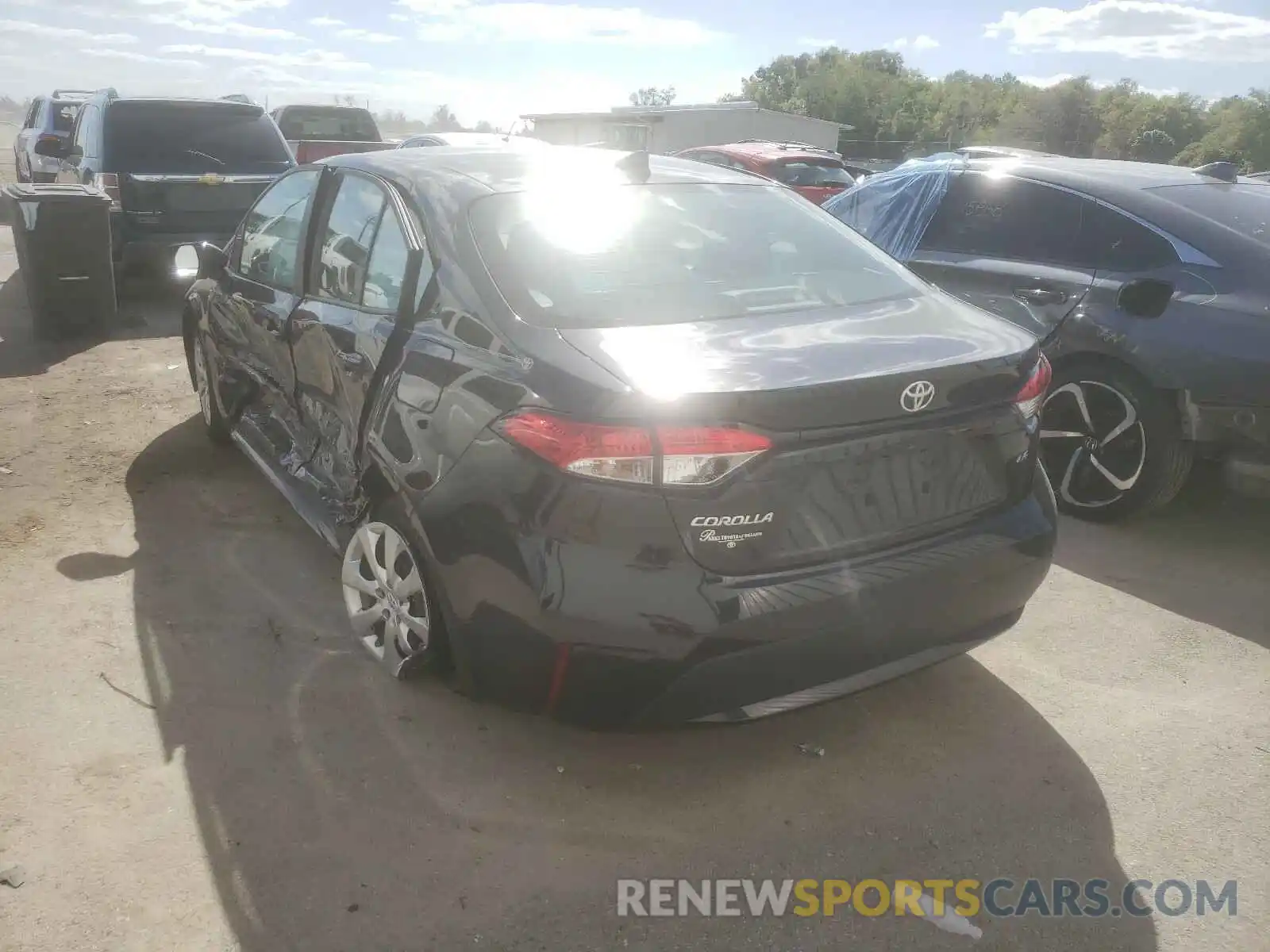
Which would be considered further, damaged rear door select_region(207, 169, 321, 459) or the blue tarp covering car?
the blue tarp covering car

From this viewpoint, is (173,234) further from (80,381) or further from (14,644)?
(14,644)

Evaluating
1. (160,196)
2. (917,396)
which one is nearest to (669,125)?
(160,196)

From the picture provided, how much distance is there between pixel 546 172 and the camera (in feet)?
11.0

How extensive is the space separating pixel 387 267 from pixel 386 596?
104cm

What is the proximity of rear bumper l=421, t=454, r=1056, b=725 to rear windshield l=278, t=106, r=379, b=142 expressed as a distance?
617 inches

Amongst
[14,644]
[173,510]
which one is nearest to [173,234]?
[173,510]

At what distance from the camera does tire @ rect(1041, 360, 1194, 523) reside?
4405 millimetres

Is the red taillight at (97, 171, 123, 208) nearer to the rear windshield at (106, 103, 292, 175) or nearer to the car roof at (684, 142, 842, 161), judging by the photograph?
the rear windshield at (106, 103, 292, 175)

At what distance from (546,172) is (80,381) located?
4.84 m

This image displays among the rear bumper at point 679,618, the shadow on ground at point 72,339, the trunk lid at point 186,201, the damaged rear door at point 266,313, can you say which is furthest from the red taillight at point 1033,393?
the trunk lid at point 186,201

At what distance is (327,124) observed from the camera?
17125 mm

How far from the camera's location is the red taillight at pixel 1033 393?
2.82 meters

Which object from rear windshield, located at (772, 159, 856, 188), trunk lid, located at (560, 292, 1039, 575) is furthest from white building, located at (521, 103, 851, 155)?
trunk lid, located at (560, 292, 1039, 575)

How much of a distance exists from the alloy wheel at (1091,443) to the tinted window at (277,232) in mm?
3224
